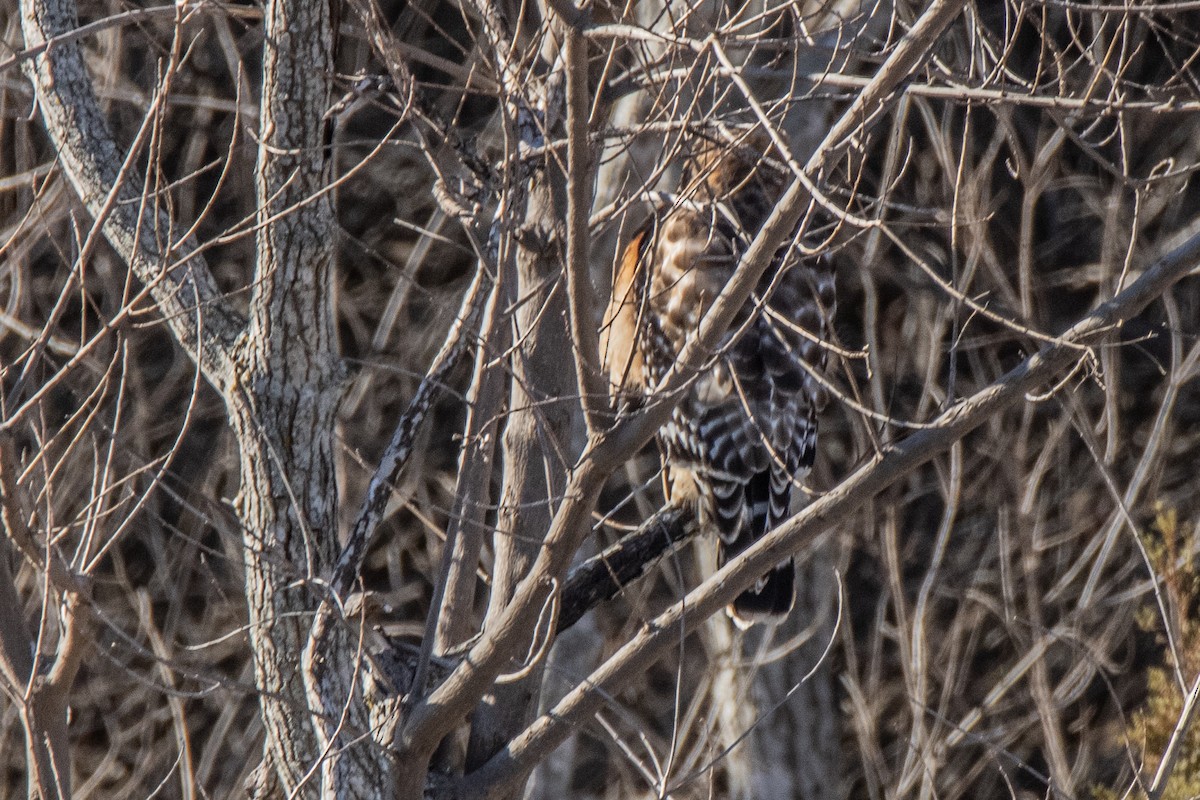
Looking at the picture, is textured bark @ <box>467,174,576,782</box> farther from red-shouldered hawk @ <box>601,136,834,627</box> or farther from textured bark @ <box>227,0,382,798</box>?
red-shouldered hawk @ <box>601,136,834,627</box>

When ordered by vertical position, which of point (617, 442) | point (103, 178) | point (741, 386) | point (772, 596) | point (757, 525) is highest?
point (103, 178)

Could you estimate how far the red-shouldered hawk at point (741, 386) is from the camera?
3.50 metres

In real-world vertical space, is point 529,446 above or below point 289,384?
below

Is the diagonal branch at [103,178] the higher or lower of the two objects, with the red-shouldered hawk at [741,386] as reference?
higher

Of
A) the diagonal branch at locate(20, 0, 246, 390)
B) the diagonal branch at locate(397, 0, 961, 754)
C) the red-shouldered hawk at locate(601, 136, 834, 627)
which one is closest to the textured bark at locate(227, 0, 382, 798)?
the diagonal branch at locate(20, 0, 246, 390)

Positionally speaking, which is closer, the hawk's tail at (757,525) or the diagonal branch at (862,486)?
the diagonal branch at (862,486)

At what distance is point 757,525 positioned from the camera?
351cm

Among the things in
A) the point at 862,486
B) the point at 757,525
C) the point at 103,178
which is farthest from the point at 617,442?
the point at 757,525

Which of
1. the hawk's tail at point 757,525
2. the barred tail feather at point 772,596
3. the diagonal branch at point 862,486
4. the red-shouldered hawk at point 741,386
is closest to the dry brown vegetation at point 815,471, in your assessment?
the red-shouldered hawk at point 741,386

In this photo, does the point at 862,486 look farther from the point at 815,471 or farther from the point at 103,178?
the point at 815,471

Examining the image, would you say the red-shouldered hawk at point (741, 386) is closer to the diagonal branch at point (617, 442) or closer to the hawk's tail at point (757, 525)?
the hawk's tail at point (757, 525)

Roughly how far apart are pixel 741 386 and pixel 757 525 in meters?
0.34

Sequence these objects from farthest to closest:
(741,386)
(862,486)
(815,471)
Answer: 1. (815,471)
2. (741,386)
3. (862,486)

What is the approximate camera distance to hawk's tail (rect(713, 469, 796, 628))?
349 cm
